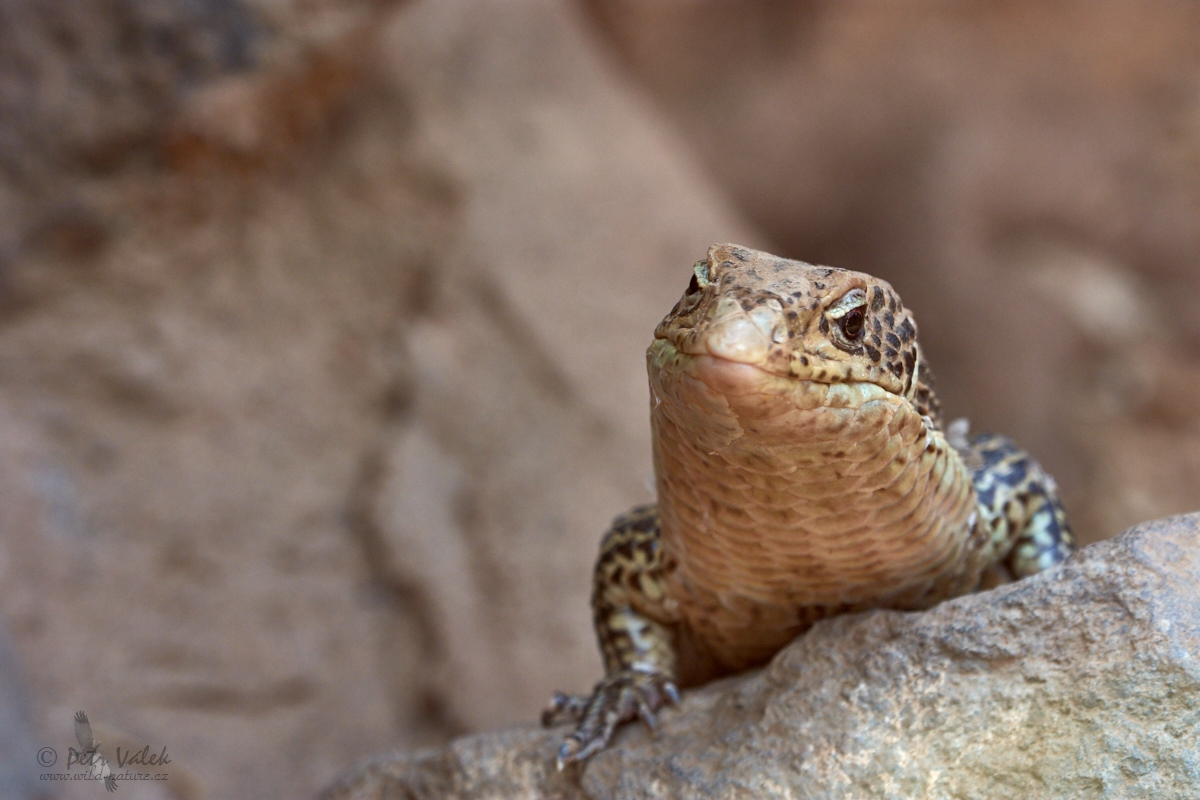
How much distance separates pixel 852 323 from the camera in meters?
2.78

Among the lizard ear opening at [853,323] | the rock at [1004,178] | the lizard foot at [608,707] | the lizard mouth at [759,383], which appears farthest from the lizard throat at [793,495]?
the rock at [1004,178]

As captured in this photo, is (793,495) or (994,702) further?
(793,495)

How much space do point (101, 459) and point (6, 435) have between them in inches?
20.9

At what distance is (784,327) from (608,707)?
1.53 metres

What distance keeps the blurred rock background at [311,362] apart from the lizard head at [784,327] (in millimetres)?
4091

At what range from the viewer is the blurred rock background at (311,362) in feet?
20.2

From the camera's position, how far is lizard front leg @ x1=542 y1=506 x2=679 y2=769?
3.51 m

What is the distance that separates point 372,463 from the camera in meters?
7.00

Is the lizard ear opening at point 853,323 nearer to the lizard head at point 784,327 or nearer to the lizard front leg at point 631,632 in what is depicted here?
the lizard head at point 784,327

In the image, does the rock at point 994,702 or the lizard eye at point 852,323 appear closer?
the rock at point 994,702

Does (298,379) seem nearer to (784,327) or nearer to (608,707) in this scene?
(608,707)

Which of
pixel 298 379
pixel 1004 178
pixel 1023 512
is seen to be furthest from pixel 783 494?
pixel 1004 178

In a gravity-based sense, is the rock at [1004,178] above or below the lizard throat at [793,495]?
above

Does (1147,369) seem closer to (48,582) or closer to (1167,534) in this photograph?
(1167,534)
